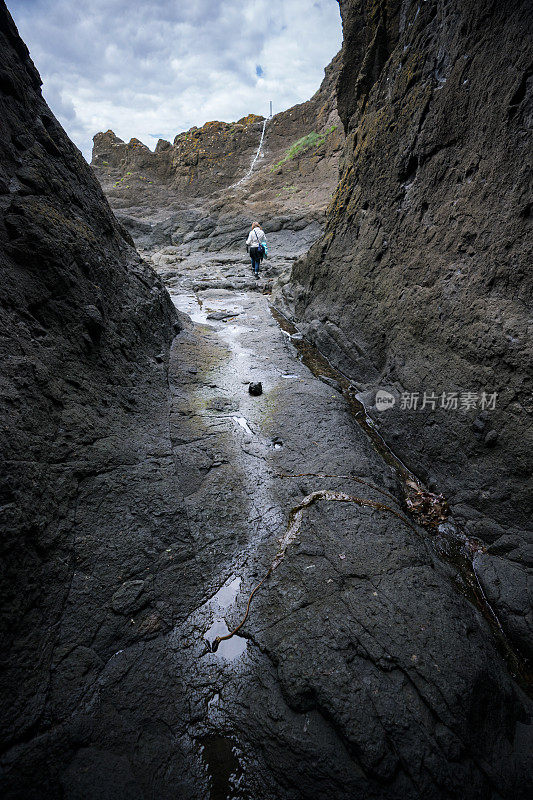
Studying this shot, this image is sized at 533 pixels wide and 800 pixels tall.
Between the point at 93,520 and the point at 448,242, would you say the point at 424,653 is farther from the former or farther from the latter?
the point at 448,242

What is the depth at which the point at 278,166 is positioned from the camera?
24.0 metres

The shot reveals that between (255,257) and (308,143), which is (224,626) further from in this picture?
(308,143)

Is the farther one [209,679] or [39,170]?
[39,170]

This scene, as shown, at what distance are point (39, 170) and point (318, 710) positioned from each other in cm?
593

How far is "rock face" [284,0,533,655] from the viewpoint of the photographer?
301 cm

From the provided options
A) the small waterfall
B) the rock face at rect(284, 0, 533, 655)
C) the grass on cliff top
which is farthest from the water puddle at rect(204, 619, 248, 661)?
the small waterfall

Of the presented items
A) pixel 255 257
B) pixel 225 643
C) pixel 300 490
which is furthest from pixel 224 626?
pixel 255 257

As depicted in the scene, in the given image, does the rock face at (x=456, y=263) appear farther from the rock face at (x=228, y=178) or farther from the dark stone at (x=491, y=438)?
the rock face at (x=228, y=178)

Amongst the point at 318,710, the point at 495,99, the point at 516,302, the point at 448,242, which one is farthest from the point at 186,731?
the point at 495,99

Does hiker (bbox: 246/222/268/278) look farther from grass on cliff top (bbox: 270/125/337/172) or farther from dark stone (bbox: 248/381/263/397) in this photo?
grass on cliff top (bbox: 270/125/337/172)

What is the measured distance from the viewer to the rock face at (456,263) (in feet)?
9.87

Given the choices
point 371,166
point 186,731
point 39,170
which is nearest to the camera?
point 186,731

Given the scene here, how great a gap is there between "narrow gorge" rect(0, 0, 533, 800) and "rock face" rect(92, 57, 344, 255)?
1337cm

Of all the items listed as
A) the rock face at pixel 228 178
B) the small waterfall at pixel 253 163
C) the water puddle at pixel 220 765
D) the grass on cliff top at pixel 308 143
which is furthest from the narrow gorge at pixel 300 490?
the small waterfall at pixel 253 163
